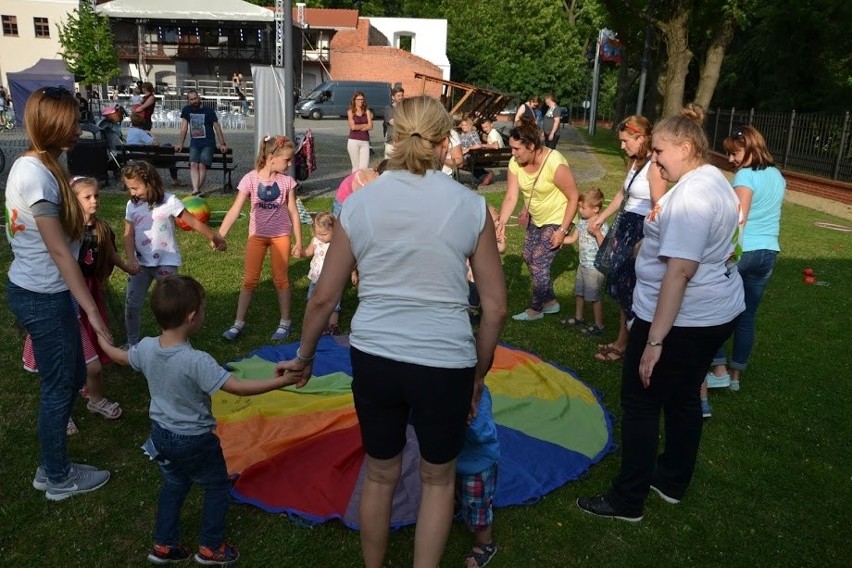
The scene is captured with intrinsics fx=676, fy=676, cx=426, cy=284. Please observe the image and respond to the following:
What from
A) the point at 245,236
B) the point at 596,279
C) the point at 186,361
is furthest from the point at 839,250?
the point at 186,361

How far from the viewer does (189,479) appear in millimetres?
3246

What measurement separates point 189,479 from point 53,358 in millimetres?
1043

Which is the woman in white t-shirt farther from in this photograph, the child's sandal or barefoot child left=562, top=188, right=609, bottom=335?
the child's sandal

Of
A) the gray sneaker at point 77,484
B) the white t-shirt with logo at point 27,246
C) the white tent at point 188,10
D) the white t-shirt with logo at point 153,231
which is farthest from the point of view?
the white tent at point 188,10

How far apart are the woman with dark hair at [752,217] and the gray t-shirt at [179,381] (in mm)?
3582

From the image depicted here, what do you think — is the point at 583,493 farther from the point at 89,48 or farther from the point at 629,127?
the point at 89,48

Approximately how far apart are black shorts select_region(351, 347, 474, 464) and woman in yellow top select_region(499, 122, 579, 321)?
3.98m

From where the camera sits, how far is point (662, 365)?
3.53 m

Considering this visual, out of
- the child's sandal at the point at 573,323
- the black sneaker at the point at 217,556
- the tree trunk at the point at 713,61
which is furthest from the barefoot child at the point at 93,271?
the tree trunk at the point at 713,61

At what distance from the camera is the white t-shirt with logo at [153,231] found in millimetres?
5273

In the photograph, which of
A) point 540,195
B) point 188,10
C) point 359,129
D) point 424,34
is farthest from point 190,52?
point 540,195

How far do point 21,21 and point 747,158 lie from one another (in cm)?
5505

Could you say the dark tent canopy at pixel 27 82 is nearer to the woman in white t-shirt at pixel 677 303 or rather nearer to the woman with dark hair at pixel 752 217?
the woman with dark hair at pixel 752 217

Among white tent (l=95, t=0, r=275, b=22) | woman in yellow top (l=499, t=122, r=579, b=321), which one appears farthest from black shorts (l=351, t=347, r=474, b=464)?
white tent (l=95, t=0, r=275, b=22)
